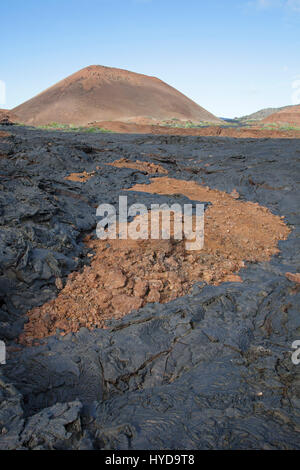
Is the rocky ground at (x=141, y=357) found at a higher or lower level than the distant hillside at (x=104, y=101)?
lower

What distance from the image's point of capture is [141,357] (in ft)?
8.80

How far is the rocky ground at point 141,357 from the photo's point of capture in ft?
6.03

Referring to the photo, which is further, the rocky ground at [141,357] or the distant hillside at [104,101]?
the distant hillside at [104,101]

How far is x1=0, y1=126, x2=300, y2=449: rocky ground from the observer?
72.4 inches

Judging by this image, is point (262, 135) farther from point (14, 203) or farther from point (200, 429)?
point (200, 429)

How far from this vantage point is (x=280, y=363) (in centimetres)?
254

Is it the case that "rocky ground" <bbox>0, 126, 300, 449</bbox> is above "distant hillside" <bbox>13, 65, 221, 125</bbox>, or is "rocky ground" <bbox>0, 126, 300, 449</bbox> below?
below

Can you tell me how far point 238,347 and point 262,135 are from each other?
13.9 meters

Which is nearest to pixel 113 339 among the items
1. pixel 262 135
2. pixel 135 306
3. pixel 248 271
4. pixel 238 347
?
pixel 135 306

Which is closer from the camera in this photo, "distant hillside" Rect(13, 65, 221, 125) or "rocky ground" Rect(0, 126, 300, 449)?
"rocky ground" Rect(0, 126, 300, 449)

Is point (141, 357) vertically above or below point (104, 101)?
below

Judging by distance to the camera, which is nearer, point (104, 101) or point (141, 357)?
point (141, 357)

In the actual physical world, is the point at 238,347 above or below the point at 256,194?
below
